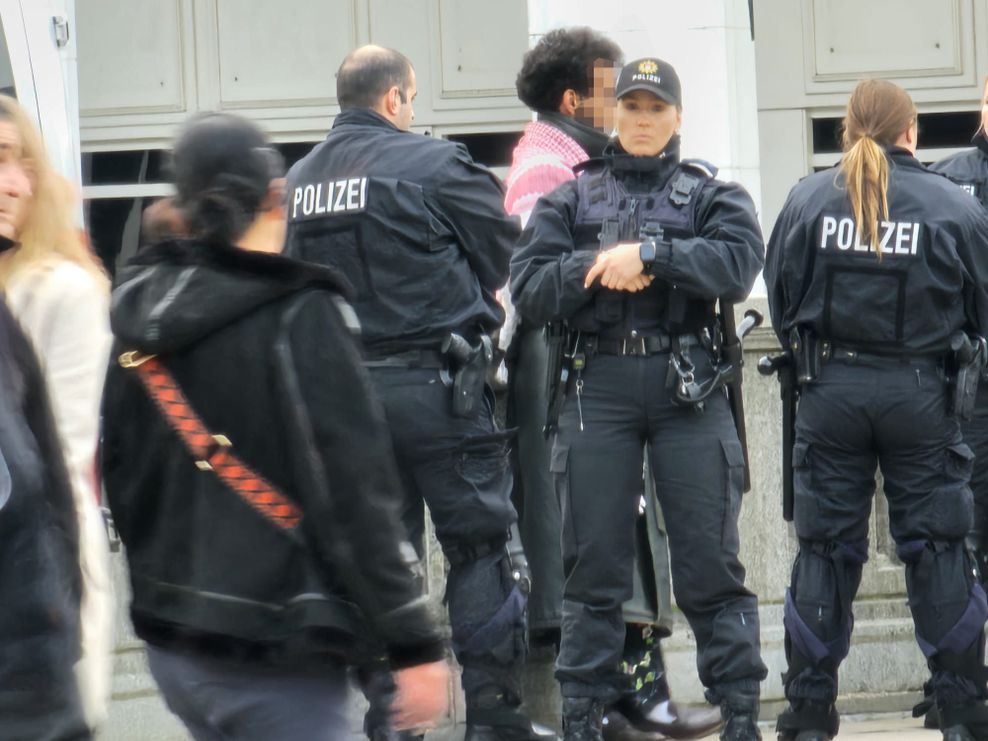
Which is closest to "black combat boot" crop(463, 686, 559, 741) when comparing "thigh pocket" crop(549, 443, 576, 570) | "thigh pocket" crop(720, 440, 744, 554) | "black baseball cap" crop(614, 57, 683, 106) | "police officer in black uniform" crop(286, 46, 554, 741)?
"police officer in black uniform" crop(286, 46, 554, 741)

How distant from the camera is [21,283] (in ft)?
14.2

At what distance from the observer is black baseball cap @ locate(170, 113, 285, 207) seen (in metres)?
3.18

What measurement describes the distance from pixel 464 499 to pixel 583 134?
1308 millimetres

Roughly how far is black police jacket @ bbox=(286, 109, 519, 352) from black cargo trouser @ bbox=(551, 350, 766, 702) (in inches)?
17.3

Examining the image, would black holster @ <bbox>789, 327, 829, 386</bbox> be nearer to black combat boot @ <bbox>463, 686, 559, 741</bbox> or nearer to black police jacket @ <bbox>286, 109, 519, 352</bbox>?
black police jacket @ <bbox>286, 109, 519, 352</bbox>

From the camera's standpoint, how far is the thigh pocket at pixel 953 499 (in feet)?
19.4

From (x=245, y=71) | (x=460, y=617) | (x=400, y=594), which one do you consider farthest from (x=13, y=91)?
(x=400, y=594)

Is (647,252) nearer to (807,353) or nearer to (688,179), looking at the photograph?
(688,179)

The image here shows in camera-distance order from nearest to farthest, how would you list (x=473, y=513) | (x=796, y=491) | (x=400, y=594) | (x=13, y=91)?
1. (x=400, y=594)
2. (x=473, y=513)
3. (x=796, y=491)
4. (x=13, y=91)

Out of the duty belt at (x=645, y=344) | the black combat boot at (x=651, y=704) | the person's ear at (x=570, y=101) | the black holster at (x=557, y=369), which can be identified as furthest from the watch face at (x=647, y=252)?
the black combat boot at (x=651, y=704)

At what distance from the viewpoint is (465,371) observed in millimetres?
5590

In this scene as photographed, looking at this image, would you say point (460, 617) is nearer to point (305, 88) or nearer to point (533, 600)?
point (533, 600)

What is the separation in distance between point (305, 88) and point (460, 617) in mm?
5430

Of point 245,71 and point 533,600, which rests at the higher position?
point 245,71
